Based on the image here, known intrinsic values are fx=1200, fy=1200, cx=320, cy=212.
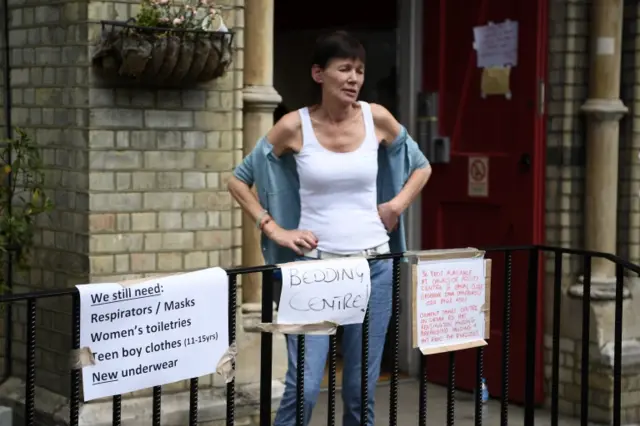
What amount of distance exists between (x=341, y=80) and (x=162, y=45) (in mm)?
1115

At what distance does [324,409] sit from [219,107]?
6.43 ft

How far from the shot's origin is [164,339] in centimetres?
390

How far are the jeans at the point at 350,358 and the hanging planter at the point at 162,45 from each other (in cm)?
145

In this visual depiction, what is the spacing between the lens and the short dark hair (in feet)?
15.0

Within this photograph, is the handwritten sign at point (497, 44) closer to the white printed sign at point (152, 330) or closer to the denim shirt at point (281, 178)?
the denim shirt at point (281, 178)

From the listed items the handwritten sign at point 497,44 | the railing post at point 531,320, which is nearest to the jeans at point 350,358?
the railing post at point 531,320

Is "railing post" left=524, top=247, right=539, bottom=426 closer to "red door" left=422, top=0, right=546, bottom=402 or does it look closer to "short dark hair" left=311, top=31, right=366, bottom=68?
"short dark hair" left=311, top=31, right=366, bottom=68

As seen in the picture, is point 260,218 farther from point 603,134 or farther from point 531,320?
point 603,134

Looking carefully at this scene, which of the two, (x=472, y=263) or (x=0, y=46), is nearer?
(x=472, y=263)

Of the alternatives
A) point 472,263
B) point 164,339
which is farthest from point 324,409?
point 164,339

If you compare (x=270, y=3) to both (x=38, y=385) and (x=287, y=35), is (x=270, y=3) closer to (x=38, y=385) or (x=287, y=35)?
(x=287, y=35)

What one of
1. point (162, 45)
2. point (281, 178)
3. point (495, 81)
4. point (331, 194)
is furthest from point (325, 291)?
point (495, 81)

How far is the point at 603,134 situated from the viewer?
22.4 feet

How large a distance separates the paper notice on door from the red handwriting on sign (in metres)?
2.56
